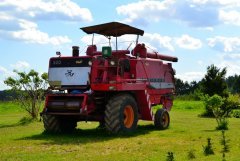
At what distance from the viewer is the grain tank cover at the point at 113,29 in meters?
19.1

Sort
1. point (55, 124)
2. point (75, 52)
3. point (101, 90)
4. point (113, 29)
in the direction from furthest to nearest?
point (113, 29), point (55, 124), point (75, 52), point (101, 90)

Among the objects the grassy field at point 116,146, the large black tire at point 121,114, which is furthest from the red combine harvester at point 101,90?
the grassy field at point 116,146

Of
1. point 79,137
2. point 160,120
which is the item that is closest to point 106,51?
point 79,137

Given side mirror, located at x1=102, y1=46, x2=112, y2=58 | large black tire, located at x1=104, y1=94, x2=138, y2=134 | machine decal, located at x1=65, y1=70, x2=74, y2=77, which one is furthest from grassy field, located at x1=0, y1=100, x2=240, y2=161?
side mirror, located at x1=102, y1=46, x2=112, y2=58

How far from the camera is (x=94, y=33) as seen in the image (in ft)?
66.0

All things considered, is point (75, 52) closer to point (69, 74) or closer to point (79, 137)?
point (69, 74)

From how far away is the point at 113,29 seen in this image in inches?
771

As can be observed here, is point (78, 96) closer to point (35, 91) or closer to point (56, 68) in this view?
point (56, 68)

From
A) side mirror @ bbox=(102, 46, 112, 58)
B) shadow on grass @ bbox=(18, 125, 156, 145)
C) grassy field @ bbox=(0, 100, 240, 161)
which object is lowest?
grassy field @ bbox=(0, 100, 240, 161)

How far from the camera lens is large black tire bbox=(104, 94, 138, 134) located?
1634 centimetres

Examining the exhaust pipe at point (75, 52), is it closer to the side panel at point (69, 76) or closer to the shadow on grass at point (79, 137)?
the side panel at point (69, 76)

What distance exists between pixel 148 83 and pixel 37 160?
30.7ft

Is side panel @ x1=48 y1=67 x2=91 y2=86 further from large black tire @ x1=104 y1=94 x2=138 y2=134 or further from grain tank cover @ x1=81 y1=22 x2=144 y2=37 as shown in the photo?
grain tank cover @ x1=81 y1=22 x2=144 y2=37

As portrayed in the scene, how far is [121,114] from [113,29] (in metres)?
4.65
